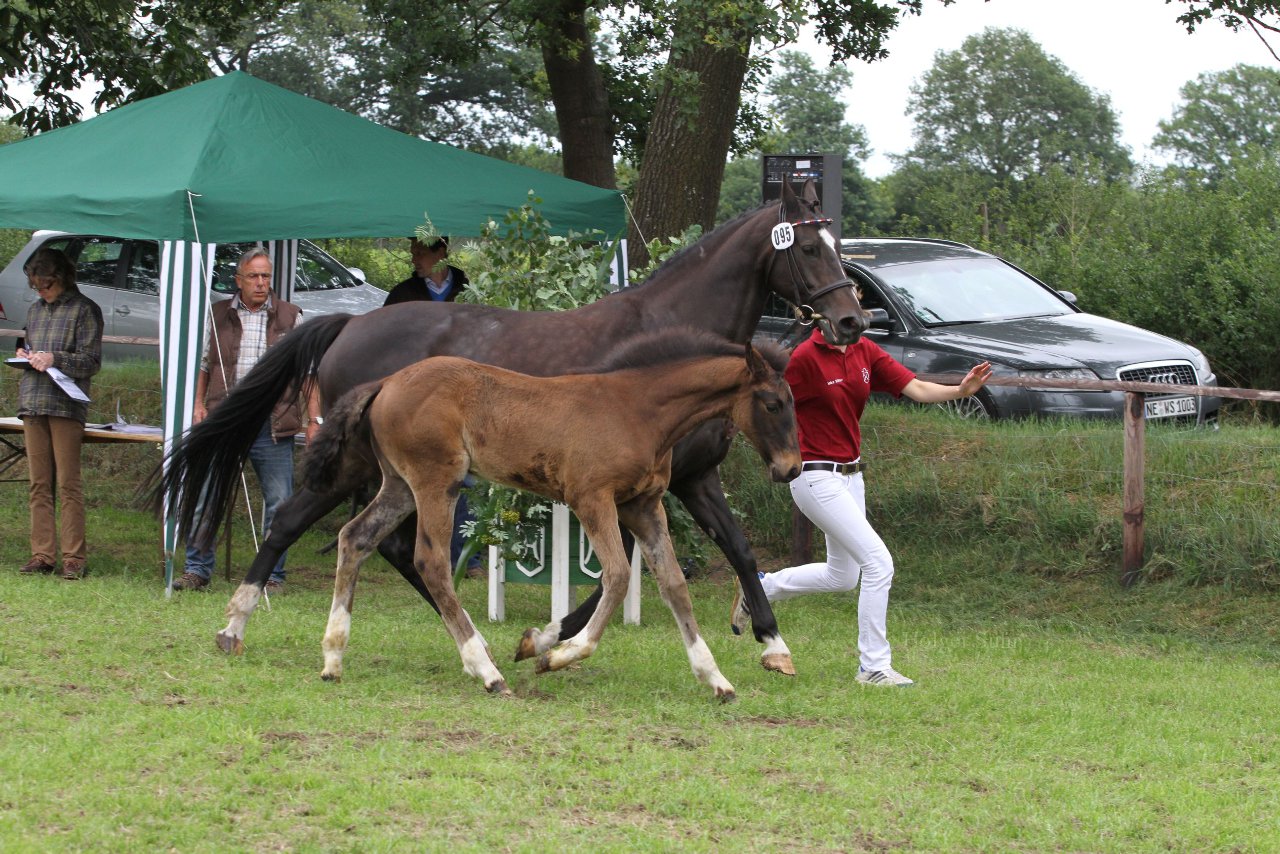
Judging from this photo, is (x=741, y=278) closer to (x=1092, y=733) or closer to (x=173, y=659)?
(x=1092, y=733)

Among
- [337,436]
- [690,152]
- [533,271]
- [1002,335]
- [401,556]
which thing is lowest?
[401,556]

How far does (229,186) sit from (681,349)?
381cm

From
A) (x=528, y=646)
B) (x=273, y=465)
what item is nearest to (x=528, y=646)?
(x=528, y=646)

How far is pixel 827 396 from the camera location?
6.48m

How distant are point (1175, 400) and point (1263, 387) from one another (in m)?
3.40

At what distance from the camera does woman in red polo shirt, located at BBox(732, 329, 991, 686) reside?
6406 mm

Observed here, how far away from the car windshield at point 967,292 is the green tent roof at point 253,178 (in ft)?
8.06

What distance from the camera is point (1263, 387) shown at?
13.0m

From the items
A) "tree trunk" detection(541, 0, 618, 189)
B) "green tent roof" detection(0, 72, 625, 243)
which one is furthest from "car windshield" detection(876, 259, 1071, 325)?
"tree trunk" detection(541, 0, 618, 189)

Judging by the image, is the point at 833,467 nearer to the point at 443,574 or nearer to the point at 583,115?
the point at 443,574

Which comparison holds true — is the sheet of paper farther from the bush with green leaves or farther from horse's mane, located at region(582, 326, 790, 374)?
horse's mane, located at region(582, 326, 790, 374)

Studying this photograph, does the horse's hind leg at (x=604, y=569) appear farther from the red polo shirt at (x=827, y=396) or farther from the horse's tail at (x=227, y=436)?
the horse's tail at (x=227, y=436)

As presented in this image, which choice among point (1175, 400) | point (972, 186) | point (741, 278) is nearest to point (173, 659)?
point (741, 278)

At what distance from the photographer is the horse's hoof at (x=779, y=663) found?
666 centimetres
